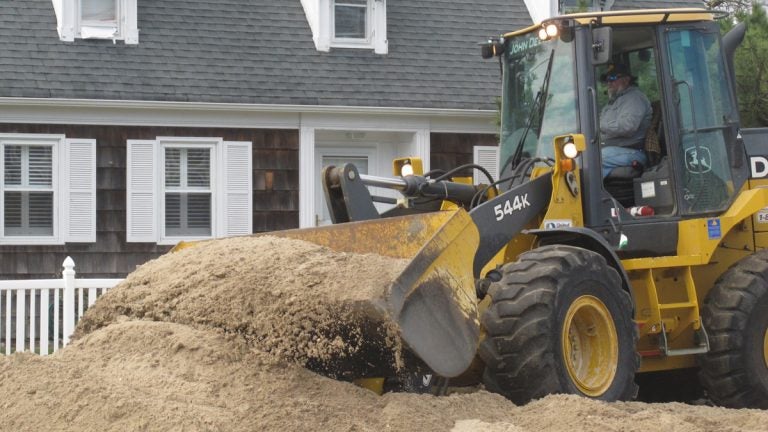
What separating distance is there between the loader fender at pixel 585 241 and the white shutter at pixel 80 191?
9.90 metres

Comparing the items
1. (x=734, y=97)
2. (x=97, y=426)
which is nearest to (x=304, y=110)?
(x=734, y=97)

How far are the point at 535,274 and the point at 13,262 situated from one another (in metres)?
10.9

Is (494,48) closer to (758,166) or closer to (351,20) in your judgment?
(758,166)

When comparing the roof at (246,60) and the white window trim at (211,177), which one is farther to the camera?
the white window trim at (211,177)

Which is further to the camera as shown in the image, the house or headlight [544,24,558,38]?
the house

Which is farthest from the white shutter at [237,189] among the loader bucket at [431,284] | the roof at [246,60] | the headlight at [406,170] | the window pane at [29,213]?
the loader bucket at [431,284]

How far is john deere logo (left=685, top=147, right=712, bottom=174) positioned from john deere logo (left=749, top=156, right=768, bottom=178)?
0.54 m

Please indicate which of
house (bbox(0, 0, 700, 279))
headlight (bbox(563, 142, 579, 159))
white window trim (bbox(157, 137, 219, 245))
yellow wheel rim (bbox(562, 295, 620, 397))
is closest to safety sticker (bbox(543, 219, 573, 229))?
headlight (bbox(563, 142, 579, 159))

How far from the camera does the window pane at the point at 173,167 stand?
17.1 m

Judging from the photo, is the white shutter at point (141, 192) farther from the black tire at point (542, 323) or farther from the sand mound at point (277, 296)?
the black tire at point (542, 323)

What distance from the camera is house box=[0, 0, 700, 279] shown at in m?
16.4

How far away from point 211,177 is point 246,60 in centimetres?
179

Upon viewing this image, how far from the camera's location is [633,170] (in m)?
8.59

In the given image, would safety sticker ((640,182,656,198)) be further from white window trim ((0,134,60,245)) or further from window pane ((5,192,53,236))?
window pane ((5,192,53,236))
